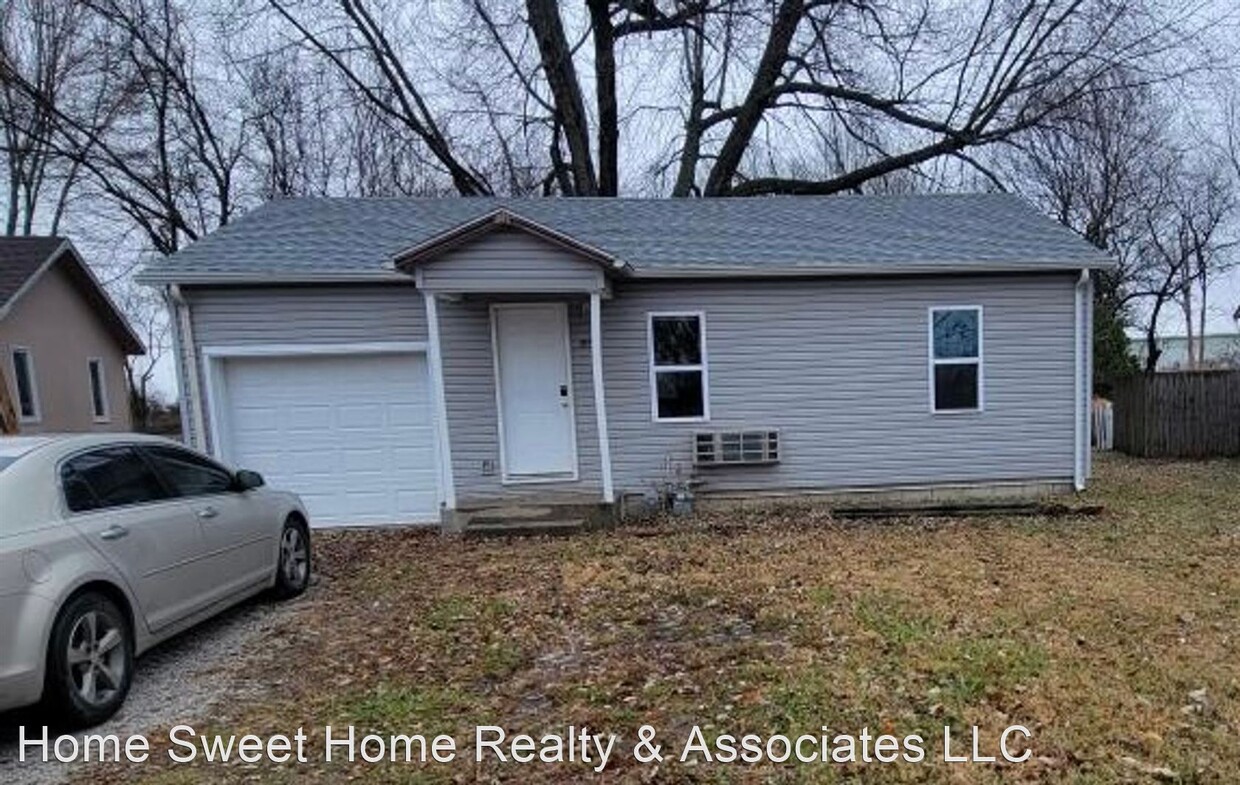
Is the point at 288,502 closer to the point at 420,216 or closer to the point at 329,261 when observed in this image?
the point at 329,261

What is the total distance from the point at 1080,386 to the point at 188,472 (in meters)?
10.3

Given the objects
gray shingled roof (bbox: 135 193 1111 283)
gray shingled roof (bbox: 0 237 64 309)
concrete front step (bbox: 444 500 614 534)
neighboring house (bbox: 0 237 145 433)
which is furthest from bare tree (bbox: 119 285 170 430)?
concrete front step (bbox: 444 500 614 534)

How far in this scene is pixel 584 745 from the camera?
3.71 metres

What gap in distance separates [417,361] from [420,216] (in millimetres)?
2922

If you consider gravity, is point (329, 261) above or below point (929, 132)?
below

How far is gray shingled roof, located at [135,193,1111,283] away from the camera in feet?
33.2

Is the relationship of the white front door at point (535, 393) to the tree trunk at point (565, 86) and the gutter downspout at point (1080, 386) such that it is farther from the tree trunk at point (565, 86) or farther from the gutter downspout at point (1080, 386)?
the tree trunk at point (565, 86)

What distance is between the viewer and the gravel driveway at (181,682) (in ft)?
12.7

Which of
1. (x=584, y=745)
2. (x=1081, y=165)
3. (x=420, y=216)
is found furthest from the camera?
(x=1081, y=165)

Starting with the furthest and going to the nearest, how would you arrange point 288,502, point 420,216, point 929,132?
1. point 929,132
2. point 420,216
3. point 288,502

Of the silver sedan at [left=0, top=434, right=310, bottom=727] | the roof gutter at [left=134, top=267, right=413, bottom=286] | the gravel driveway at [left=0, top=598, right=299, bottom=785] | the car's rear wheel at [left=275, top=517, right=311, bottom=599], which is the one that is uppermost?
the roof gutter at [left=134, top=267, right=413, bottom=286]

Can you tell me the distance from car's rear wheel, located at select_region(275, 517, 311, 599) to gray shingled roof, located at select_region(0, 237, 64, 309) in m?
13.8

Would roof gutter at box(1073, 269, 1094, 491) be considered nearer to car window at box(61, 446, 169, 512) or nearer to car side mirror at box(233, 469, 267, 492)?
car side mirror at box(233, 469, 267, 492)

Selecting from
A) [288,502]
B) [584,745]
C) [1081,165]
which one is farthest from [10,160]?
[1081,165]
